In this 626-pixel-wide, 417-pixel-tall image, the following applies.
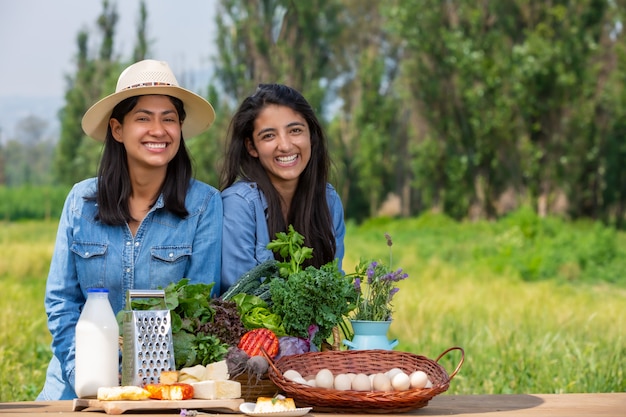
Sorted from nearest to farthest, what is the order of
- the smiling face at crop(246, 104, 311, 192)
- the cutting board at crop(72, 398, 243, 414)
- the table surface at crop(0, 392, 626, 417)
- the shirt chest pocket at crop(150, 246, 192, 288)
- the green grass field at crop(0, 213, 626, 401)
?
1. the cutting board at crop(72, 398, 243, 414)
2. the table surface at crop(0, 392, 626, 417)
3. the shirt chest pocket at crop(150, 246, 192, 288)
4. the smiling face at crop(246, 104, 311, 192)
5. the green grass field at crop(0, 213, 626, 401)

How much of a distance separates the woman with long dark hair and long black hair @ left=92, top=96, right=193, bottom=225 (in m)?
0.22

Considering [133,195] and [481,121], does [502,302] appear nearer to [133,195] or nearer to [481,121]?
[133,195]

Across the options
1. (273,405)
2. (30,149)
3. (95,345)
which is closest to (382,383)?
(273,405)

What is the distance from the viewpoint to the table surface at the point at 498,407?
2742 mm

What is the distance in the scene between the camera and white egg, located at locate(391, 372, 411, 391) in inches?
109

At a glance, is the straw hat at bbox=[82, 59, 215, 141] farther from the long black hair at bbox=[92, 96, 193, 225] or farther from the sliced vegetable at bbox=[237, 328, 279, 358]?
the sliced vegetable at bbox=[237, 328, 279, 358]

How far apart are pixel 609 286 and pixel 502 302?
4017 mm

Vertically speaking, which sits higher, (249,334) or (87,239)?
(87,239)

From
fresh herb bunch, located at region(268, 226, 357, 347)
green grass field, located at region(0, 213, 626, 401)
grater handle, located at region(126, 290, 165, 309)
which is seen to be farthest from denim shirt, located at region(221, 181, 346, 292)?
green grass field, located at region(0, 213, 626, 401)

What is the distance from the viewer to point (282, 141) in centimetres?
375

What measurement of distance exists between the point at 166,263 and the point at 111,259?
193 millimetres

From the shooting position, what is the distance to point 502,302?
10.1m

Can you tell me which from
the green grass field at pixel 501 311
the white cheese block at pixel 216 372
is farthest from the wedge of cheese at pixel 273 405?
the green grass field at pixel 501 311

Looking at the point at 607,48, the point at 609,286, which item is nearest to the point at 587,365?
the point at 609,286
